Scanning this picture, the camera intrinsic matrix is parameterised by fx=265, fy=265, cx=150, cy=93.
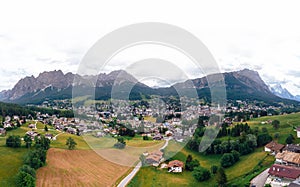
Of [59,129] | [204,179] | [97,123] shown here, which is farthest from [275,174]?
[59,129]

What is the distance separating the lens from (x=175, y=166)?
3888 cm

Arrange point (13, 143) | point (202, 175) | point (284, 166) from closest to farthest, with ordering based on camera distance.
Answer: point (284, 166), point (202, 175), point (13, 143)

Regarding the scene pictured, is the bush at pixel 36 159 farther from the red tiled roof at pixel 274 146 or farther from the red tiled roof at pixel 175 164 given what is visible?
the red tiled roof at pixel 274 146

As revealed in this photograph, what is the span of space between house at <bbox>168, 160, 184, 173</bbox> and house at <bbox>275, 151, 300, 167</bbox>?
1284 centimetres

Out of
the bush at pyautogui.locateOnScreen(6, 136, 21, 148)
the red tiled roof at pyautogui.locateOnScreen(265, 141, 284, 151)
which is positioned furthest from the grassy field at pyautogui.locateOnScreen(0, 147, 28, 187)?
the red tiled roof at pyautogui.locateOnScreen(265, 141, 284, 151)

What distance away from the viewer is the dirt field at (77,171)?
112 ft

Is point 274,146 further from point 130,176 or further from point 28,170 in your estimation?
point 28,170

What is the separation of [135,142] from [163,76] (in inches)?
1432

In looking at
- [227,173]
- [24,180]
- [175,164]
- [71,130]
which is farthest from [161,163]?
[71,130]

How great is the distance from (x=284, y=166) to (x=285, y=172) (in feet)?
4.07

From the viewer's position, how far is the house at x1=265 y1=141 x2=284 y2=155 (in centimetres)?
3636

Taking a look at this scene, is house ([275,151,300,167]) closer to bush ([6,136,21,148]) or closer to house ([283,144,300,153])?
house ([283,144,300,153])

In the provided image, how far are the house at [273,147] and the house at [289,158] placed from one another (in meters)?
3.09

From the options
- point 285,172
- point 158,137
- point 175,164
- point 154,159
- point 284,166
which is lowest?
point 175,164
